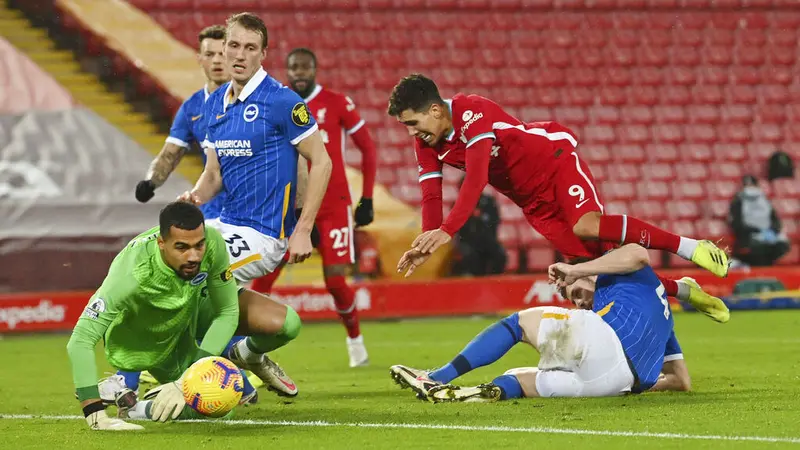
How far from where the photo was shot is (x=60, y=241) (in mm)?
13852

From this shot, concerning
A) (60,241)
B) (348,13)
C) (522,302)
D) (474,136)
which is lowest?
(522,302)

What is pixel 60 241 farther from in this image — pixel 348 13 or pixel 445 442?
pixel 445 442

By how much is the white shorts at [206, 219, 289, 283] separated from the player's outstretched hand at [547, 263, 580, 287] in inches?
62.0

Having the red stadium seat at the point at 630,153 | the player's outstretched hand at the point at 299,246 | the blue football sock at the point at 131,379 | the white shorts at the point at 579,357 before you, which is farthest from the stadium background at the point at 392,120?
the white shorts at the point at 579,357

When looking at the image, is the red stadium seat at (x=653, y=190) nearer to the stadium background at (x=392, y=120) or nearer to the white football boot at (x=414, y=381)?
the stadium background at (x=392, y=120)

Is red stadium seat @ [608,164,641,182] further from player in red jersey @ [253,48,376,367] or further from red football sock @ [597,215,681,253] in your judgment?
red football sock @ [597,215,681,253]

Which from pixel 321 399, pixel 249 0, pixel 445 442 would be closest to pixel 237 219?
pixel 321 399

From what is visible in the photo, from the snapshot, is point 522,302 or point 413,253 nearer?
point 413,253

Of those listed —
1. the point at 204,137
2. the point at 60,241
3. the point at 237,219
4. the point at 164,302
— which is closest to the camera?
the point at 164,302

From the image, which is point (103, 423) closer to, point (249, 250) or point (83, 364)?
point (83, 364)

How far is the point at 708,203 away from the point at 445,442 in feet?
45.0

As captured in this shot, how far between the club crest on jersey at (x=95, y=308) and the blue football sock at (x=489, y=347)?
1886 mm

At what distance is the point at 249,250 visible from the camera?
6922 mm

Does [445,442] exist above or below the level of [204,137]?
below
